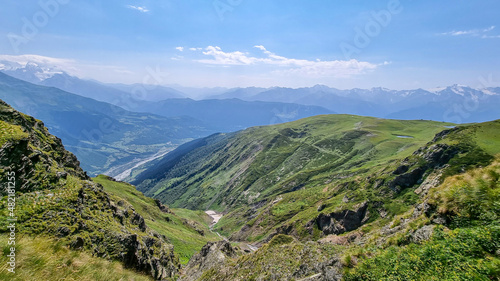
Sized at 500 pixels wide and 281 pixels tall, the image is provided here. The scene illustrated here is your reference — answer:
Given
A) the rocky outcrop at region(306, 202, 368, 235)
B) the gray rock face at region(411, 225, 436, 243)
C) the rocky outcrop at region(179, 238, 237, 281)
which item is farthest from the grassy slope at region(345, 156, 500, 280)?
the rocky outcrop at region(306, 202, 368, 235)

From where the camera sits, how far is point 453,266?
8.81 m

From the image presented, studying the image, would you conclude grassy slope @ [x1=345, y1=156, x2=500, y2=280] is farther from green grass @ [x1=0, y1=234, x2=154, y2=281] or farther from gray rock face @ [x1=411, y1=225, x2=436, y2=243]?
green grass @ [x1=0, y1=234, x2=154, y2=281]

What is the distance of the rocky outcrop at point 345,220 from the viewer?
276 ft

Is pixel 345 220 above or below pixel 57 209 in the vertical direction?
below

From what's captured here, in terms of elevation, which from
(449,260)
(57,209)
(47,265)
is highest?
(449,260)

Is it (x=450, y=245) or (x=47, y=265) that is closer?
(x=47, y=265)

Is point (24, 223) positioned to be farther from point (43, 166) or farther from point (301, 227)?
point (301, 227)

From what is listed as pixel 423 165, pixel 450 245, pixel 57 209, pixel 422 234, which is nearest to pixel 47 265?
pixel 450 245

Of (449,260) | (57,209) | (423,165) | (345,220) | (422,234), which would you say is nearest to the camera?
(449,260)

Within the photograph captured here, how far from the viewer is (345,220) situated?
8706 centimetres

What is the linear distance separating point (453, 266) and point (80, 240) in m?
26.1

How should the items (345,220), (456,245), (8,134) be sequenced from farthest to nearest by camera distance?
(345,220)
(8,134)
(456,245)

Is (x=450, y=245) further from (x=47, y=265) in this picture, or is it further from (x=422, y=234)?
(x=47, y=265)

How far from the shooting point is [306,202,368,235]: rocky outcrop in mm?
84000
